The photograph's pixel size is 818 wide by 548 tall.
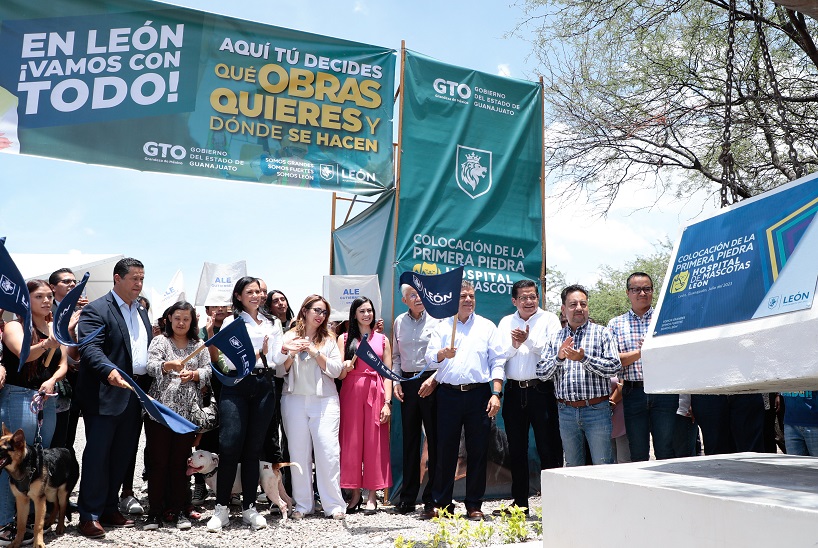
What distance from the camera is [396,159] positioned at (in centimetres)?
745

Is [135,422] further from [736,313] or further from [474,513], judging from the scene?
[736,313]

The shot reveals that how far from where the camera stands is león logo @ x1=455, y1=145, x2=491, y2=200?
766 centimetres

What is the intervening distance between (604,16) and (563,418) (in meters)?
3.81

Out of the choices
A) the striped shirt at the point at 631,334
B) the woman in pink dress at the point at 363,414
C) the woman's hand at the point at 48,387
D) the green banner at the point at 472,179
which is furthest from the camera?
the green banner at the point at 472,179

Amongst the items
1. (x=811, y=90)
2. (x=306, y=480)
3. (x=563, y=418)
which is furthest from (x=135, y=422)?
(x=811, y=90)

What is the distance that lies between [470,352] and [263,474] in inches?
74.9

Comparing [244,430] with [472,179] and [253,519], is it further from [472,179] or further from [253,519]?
[472,179]

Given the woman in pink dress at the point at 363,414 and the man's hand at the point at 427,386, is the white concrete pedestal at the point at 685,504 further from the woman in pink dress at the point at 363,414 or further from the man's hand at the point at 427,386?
the woman in pink dress at the point at 363,414

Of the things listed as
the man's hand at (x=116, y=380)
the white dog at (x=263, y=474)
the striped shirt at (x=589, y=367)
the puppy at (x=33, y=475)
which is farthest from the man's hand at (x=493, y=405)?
the puppy at (x=33, y=475)

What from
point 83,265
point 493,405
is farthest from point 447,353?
point 83,265

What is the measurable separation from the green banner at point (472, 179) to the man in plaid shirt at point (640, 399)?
2.06 meters

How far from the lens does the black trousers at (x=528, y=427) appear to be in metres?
5.96

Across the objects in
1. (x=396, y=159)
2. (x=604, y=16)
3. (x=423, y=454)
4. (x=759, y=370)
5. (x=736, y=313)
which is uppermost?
(x=604, y=16)

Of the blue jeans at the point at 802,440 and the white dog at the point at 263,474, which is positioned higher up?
the blue jeans at the point at 802,440
